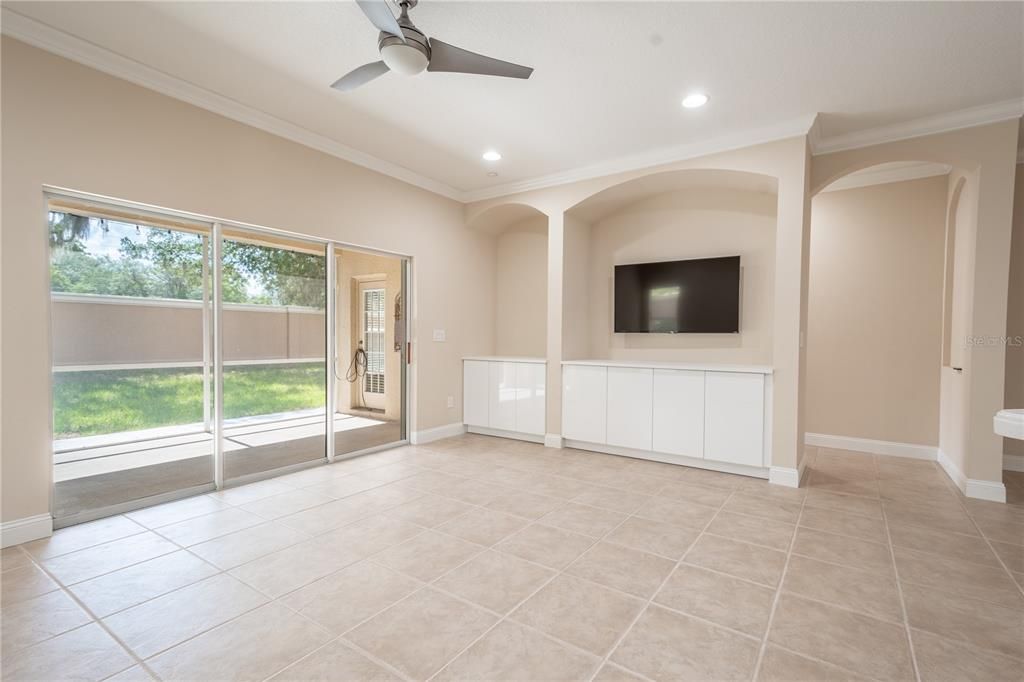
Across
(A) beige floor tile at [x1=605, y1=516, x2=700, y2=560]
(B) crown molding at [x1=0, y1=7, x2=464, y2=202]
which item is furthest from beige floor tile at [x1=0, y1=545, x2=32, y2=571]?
(A) beige floor tile at [x1=605, y1=516, x2=700, y2=560]

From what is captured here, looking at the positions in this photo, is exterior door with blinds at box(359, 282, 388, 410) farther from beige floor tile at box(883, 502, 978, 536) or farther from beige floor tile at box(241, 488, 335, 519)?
beige floor tile at box(883, 502, 978, 536)

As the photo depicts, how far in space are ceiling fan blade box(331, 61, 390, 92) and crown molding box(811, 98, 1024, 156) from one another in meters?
3.49

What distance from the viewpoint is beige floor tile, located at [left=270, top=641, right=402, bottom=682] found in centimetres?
163

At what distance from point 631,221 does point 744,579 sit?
395 cm

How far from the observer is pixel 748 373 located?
3.93m

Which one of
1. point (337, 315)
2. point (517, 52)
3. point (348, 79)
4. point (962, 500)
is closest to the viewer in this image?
point (348, 79)

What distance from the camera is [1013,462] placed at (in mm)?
4316

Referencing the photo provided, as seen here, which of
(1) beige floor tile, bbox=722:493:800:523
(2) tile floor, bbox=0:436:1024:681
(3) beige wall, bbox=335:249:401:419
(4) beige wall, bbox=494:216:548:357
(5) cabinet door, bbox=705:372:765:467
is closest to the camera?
(2) tile floor, bbox=0:436:1024:681

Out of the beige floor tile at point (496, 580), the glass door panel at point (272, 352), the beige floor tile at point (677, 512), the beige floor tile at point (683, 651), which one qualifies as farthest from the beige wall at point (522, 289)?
the beige floor tile at point (683, 651)

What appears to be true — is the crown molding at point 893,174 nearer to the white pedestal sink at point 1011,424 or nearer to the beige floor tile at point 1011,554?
the beige floor tile at point 1011,554

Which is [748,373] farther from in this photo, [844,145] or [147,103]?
[147,103]

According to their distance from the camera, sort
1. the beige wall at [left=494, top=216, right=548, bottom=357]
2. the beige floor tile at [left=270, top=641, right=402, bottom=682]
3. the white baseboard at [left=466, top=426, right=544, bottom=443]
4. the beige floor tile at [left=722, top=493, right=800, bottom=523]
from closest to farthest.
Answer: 1. the beige floor tile at [left=270, top=641, right=402, bottom=682]
2. the beige floor tile at [left=722, top=493, right=800, bottom=523]
3. the white baseboard at [left=466, top=426, right=544, bottom=443]
4. the beige wall at [left=494, top=216, right=548, bottom=357]

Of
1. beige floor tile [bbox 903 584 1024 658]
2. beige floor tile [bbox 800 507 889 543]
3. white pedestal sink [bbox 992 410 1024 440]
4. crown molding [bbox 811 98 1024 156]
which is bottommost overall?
beige floor tile [bbox 800 507 889 543]

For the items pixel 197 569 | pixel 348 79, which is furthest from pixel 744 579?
pixel 348 79
